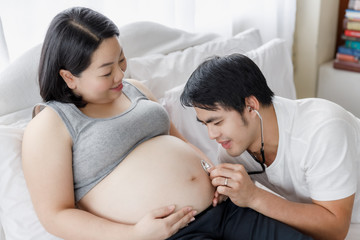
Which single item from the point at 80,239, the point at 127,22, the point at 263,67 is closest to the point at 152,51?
the point at 127,22

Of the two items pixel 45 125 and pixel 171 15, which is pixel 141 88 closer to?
pixel 45 125

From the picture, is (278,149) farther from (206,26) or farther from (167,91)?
(206,26)

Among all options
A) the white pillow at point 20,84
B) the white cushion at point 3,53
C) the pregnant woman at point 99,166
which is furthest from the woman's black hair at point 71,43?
the white cushion at point 3,53

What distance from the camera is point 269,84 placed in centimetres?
191

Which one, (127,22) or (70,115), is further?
(127,22)

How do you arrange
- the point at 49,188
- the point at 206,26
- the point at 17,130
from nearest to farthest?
the point at 49,188
the point at 17,130
the point at 206,26

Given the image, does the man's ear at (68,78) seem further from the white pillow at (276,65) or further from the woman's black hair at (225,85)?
the white pillow at (276,65)

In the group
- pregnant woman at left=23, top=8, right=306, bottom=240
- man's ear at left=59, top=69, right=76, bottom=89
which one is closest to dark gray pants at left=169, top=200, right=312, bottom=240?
pregnant woman at left=23, top=8, right=306, bottom=240

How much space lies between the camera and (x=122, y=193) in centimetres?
113

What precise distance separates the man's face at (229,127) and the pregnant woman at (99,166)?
128 mm

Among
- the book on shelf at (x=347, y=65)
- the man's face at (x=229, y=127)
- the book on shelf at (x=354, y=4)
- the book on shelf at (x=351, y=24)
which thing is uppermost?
the book on shelf at (x=354, y=4)

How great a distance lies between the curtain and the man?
673 millimetres

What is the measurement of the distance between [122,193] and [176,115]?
49cm

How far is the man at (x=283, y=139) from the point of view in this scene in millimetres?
1108
